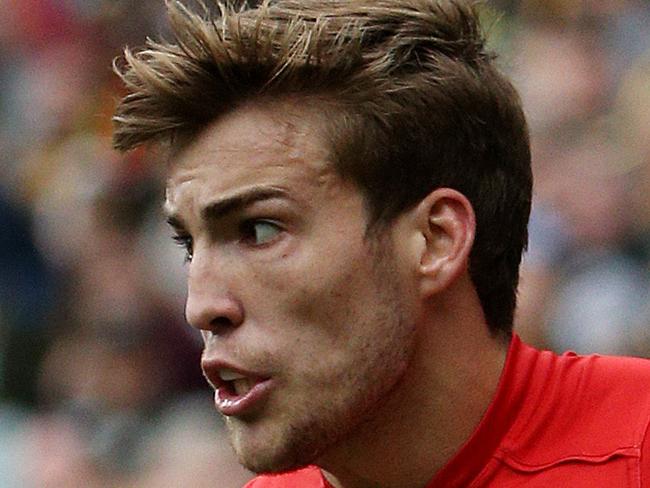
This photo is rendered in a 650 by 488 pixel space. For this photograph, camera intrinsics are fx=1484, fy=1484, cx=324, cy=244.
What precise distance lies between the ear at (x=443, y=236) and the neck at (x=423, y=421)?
0.28 feet

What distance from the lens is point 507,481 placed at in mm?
2838

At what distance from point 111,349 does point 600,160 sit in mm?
2269

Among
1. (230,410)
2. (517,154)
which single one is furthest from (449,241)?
(230,410)

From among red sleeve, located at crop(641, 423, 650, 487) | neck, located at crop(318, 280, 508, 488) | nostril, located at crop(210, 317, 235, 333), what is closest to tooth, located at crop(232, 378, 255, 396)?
nostril, located at crop(210, 317, 235, 333)

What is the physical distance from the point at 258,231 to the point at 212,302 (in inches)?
6.3

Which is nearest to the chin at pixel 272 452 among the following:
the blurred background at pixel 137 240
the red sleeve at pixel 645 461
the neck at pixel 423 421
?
the neck at pixel 423 421

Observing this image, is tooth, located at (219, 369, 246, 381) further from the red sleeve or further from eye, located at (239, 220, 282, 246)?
the red sleeve

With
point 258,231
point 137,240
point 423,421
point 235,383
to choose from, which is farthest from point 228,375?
point 137,240

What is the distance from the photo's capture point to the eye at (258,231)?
2.78 m

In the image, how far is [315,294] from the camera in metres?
2.77

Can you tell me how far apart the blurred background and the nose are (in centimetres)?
244

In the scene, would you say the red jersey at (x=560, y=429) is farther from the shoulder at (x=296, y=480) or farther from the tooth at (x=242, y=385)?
the tooth at (x=242, y=385)

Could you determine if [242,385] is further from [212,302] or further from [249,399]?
[212,302]

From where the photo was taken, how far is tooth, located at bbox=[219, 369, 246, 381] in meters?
2.77
